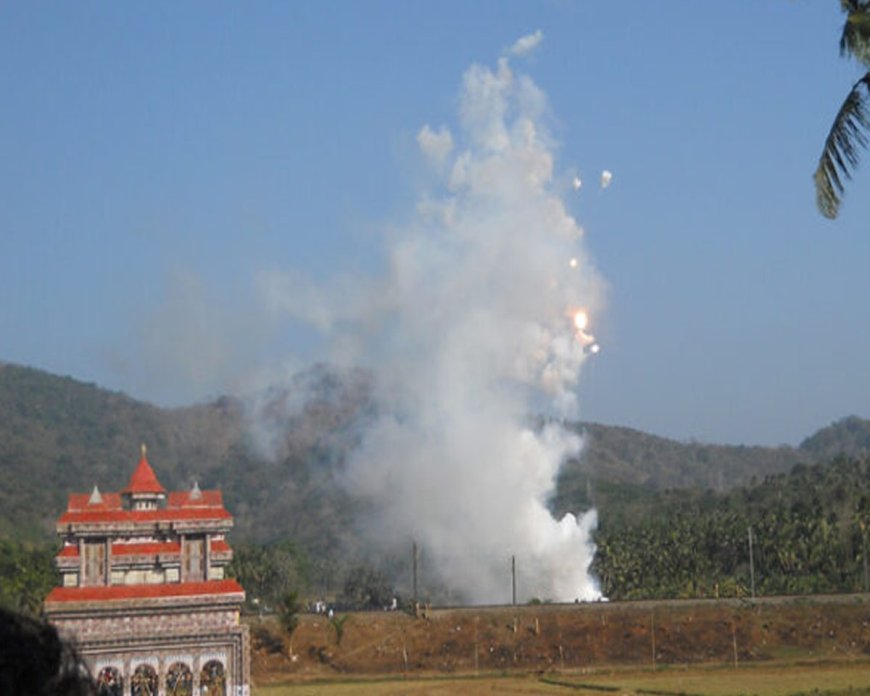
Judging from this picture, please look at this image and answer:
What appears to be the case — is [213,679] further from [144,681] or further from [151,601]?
[151,601]

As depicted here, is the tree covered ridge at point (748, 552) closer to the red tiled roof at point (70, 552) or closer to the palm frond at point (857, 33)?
the red tiled roof at point (70, 552)

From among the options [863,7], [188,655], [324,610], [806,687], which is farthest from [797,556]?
[863,7]

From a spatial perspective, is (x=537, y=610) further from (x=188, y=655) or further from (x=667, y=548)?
(x=188, y=655)

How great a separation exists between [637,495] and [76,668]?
170787 mm

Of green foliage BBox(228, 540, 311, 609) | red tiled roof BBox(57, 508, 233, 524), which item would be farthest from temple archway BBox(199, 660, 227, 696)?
green foliage BBox(228, 540, 311, 609)

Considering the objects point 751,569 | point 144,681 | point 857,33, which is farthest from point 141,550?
point 751,569

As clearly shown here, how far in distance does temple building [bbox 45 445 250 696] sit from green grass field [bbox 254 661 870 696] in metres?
12.7

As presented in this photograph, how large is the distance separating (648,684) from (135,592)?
2367 cm

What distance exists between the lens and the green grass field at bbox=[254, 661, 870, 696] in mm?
55281

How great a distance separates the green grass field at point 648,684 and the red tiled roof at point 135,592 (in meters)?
13.5

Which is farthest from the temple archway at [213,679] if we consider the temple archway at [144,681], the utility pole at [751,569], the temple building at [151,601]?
the utility pole at [751,569]

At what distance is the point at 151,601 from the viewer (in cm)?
4566

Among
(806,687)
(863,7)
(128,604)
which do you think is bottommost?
(806,687)

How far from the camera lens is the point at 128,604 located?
45.6 m
